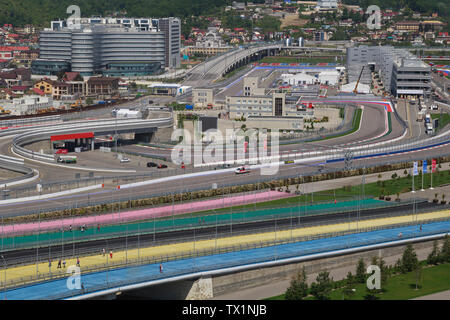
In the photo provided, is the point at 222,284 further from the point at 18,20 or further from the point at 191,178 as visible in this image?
the point at 18,20

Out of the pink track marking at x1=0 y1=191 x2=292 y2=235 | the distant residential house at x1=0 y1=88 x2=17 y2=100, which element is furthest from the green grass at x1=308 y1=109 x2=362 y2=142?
the distant residential house at x1=0 y1=88 x2=17 y2=100

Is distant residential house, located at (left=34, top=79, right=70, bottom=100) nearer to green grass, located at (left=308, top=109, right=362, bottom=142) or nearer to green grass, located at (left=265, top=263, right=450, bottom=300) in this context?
green grass, located at (left=308, top=109, right=362, bottom=142)

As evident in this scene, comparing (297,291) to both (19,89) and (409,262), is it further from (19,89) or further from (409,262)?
(19,89)

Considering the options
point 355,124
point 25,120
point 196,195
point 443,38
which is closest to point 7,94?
point 25,120

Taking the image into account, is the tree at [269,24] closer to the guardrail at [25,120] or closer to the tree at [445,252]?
the guardrail at [25,120]

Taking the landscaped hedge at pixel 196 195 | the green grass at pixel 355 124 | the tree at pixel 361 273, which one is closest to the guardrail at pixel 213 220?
the landscaped hedge at pixel 196 195
